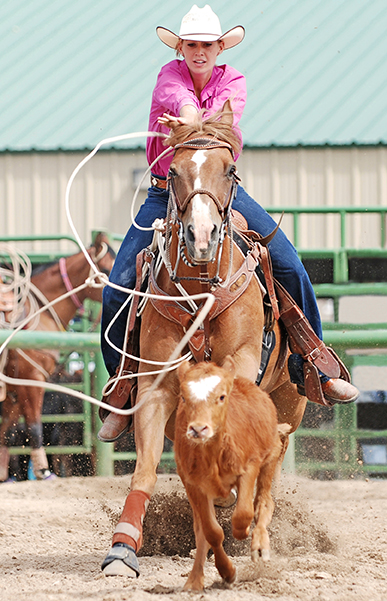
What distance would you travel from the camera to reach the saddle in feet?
11.8

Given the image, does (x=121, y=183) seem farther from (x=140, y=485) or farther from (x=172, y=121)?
(x=140, y=485)

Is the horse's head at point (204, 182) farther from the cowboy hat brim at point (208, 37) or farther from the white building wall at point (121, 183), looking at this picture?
the white building wall at point (121, 183)

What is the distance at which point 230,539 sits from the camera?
14.6ft

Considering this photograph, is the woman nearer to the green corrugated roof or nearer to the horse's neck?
the horse's neck

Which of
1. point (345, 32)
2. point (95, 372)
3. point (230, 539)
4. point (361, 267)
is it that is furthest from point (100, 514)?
point (345, 32)

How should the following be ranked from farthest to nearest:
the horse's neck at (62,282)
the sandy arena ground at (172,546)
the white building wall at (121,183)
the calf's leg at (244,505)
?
the white building wall at (121,183)
the horse's neck at (62,282)
the sandy arena ground at (172,546)
the calf's leg at (244,505)

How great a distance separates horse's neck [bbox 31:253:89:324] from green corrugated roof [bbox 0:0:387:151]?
4786mm

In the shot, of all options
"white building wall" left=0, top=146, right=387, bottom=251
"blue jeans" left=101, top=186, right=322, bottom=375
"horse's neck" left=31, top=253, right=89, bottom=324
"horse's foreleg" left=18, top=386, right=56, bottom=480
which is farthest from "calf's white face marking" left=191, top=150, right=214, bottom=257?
"white building wall" left=0, top=146, right=387, bottom=251

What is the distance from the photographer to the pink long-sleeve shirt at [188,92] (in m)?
3.76

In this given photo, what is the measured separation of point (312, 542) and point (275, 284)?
59.2 inches

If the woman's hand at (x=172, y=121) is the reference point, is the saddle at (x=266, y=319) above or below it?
below

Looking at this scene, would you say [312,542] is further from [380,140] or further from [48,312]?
[380,140]

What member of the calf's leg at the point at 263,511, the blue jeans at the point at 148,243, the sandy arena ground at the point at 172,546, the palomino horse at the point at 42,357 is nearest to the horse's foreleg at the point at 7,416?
the palomino horse at the point at 42,357

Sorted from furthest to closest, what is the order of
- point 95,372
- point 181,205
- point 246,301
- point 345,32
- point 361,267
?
point 345,32 < point 361,267 < point 95,372 < point 246,301 < point 181,205
